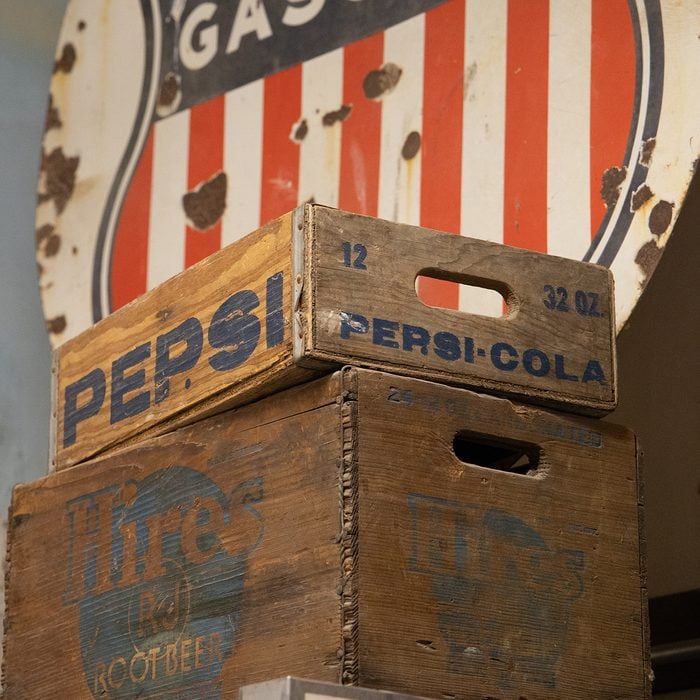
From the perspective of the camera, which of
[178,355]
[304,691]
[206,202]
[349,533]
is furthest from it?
[206,202]

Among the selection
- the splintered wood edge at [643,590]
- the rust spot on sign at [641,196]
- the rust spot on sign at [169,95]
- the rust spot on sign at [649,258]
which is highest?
the rust spot on sign at [169,95]

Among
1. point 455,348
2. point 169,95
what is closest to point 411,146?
point 169,95

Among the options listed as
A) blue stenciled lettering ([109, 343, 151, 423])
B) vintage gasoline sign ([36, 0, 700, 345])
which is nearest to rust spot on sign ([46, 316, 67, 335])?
vintage gasoline sign ([36, 0, 700, 345])

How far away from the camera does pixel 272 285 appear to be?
149 cm

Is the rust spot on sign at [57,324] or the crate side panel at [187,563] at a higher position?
the rust spot on sign at [57,324]

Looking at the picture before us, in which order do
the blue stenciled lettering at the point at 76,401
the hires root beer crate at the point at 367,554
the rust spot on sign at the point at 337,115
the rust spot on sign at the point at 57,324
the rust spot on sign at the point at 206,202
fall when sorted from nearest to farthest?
1. the hires root beer crate at the point at 367,554
2. the blue stenciled lettering at the point at 76,401
3. the rust spot on sign at the point at 337,115
4. the rust spot on sign at the point at 206,202
5. the rust spot on sign at the point at 57,324

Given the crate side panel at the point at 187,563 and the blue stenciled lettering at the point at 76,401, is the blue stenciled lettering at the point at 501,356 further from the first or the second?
the blue stenciled lettering at the point at 76,401

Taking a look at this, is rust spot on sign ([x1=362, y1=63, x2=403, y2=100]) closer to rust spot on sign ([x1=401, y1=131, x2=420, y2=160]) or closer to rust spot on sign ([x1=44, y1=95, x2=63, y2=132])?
rust spot on sign ([x1=401, y1=131, x2=420, y2=160])

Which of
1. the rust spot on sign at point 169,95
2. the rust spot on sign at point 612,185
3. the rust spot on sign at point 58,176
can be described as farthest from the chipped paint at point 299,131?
the rust spot on sign at point 612,185

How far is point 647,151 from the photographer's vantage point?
5.92ft

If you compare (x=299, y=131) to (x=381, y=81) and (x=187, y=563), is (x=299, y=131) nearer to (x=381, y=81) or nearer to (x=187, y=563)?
(x=381, y=81)

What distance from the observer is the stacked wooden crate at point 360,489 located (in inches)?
54.6

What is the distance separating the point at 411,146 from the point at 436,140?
0.05 m

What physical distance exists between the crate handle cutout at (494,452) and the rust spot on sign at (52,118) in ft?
3.90
